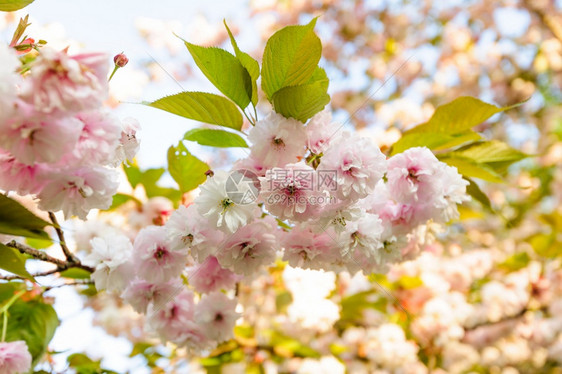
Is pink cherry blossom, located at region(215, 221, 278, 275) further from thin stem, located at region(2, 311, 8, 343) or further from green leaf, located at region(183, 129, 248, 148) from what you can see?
thin stem, located at region(2, 311, 8, 343)

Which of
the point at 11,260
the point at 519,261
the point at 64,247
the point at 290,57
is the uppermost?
the point at 519,261

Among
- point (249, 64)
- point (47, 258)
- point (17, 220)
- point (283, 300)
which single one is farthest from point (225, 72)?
point (283, 300)

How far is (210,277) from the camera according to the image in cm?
89

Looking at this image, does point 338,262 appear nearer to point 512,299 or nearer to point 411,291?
point 411,291

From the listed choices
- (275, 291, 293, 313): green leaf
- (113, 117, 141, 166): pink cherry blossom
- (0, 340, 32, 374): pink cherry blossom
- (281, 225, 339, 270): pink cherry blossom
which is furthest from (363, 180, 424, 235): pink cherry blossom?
(275, 291, 293, 313): green leaf

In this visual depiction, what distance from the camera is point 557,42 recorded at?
143 inches

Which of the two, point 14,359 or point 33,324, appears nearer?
point 14,359

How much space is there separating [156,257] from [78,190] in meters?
0.23

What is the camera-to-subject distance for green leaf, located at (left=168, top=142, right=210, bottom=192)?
0.95m

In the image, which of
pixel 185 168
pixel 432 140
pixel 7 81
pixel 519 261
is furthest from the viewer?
pixel 519 261

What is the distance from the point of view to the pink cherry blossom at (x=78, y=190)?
1.90ft

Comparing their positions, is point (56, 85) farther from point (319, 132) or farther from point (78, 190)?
point (319, 132)

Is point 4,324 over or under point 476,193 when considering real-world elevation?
under

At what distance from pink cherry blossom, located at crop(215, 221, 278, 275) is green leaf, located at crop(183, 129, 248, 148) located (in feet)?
0.49
